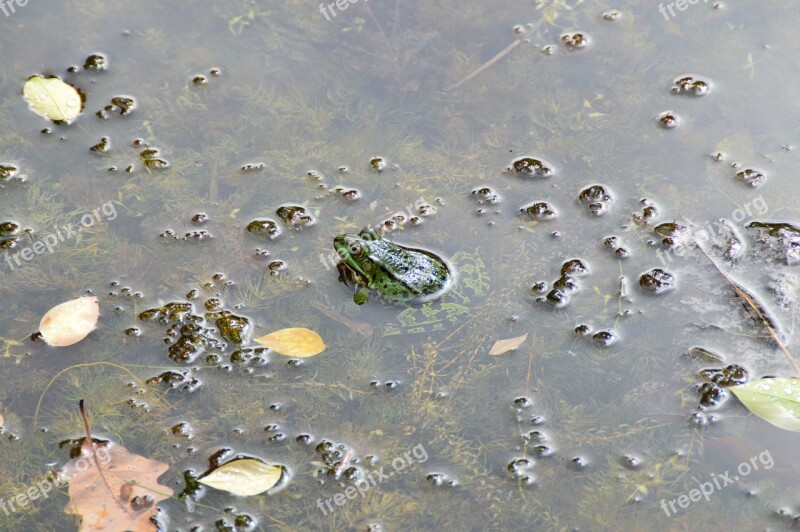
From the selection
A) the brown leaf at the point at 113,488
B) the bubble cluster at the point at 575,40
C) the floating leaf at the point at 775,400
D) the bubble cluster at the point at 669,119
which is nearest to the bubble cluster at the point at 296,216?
the brown leaf at the point at 113,488

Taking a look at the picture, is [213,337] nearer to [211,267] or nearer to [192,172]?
[211,267]

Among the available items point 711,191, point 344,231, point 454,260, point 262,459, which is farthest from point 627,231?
point 262,459

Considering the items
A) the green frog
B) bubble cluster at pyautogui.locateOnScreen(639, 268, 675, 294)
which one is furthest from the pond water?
the green frog

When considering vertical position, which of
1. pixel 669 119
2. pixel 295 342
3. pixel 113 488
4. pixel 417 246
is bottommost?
pixel 113 488

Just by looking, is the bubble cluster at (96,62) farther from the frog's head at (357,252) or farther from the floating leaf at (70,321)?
the frog's head at (357,252)

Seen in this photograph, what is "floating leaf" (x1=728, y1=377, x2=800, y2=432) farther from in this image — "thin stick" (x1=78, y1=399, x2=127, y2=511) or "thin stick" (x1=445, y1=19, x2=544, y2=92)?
"thin stick" (x1=78, y1=399, x2=127, y2=511)

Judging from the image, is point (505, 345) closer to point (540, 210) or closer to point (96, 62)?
point (540, 210)

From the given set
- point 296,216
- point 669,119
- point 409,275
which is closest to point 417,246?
point 409,275
